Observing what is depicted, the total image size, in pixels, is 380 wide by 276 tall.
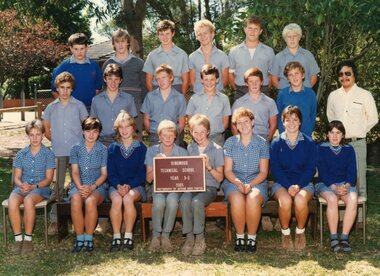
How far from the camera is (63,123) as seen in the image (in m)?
7.04

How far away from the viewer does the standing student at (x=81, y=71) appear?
7453mm

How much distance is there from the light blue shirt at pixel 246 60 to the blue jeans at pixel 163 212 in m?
2.00

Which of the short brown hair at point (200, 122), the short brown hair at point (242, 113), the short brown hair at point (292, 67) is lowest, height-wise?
the short brown hair at point (200, 122)

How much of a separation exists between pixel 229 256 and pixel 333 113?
2.32m

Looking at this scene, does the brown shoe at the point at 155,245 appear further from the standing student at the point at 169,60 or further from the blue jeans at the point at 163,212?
the standing student at the point at 169,60

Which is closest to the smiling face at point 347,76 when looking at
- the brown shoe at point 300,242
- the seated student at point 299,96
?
the seated student at point 299,96

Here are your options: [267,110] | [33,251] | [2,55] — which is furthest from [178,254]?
[2,55]

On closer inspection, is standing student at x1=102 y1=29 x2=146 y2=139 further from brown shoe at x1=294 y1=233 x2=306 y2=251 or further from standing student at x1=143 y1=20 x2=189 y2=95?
brown shoe at x1=294 y1=233 x2=306 y2=251

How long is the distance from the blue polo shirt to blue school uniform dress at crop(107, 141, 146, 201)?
1293 mm

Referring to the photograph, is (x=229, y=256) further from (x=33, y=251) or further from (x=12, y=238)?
(x=12, y=238)

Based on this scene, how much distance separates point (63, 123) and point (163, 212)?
68.8 inches

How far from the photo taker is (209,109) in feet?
22.9

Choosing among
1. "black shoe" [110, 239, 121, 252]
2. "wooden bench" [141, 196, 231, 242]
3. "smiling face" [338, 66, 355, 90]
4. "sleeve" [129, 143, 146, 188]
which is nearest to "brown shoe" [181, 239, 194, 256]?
"wooden bench" [141, 196, 231, 242]

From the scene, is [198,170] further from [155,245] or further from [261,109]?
[261,109]
